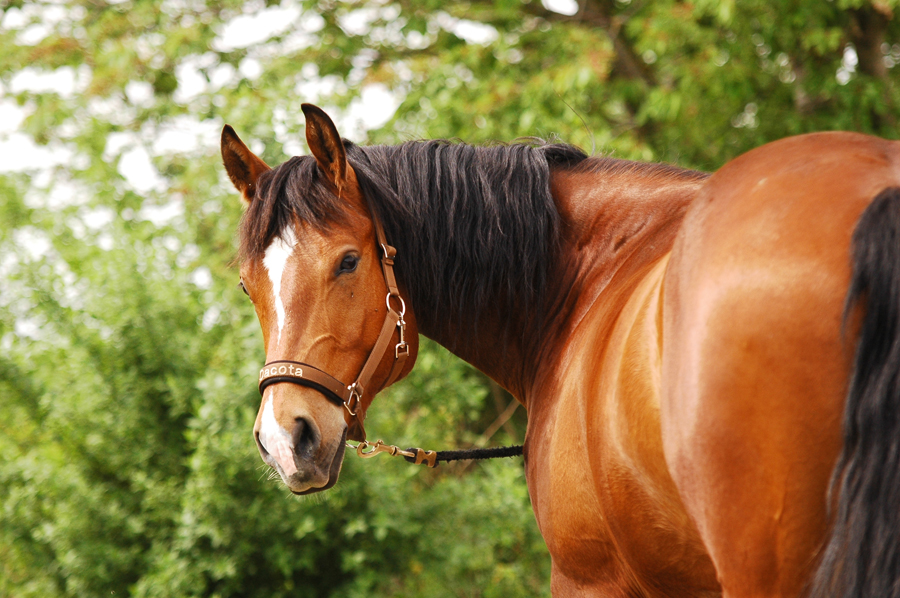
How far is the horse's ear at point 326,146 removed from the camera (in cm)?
217

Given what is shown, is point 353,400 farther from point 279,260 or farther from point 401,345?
point 279,260

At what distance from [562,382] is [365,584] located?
3005 mm

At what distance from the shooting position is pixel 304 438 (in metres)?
1.97

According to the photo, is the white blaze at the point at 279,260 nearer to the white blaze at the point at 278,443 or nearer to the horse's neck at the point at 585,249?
the white blaze at the point at 278,443

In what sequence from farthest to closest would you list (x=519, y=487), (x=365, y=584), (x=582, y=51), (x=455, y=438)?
(x=455, y=438), (x=582, y=51), (x=519, y=487), (x=365, y=584)

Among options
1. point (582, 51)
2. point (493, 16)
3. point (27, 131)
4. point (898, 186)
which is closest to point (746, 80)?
point (582, 51)

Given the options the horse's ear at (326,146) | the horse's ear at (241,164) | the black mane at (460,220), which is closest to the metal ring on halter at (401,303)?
the black mane at (460,220)

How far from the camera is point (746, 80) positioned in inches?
218

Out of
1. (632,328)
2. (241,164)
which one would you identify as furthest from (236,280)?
(632,328)

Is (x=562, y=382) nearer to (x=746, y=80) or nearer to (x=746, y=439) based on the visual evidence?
(x=746, y=439)

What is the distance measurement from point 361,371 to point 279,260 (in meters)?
0.39

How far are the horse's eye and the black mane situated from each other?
0.19m

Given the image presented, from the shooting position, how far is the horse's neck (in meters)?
2.16

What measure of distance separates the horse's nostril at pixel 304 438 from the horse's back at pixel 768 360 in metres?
0.96
